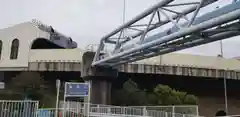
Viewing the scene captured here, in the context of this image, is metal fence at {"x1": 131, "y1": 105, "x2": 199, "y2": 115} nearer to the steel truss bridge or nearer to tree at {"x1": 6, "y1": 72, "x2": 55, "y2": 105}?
the steel truss bridge

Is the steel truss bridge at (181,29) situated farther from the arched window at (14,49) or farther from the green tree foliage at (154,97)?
the arched window at (14,49)

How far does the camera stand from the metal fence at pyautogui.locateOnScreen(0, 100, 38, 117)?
12336 millimetres

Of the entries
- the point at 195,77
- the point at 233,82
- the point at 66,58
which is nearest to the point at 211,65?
the point at 195,77

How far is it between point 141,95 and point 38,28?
20.2 meters

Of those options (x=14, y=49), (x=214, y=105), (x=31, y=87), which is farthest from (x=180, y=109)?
(x=14, y=49)

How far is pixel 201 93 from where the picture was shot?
39.1 metres

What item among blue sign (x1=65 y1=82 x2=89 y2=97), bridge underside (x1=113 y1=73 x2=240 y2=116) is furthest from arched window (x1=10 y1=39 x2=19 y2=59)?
blue sign (x1=65 y1=82 x2=89 y2=97)

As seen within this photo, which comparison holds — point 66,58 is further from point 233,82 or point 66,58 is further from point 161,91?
point 233,82

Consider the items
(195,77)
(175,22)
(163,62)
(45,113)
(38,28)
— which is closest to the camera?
(45,113)

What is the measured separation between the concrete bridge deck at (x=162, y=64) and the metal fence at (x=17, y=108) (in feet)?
70.9

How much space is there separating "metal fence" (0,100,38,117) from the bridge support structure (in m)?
13.3

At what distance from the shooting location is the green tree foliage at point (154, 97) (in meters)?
29.5

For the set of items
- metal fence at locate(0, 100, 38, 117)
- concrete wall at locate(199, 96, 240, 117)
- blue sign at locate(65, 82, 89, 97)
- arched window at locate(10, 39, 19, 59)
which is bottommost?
concrete wall at locate(199, 96, 240, 117)

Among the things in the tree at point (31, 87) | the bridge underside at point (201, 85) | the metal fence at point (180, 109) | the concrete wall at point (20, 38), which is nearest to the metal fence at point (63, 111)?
the metal fence at point (180, 109)
